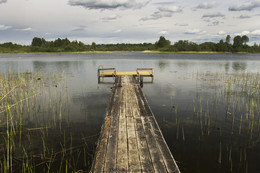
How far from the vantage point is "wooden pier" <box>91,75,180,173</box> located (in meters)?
4.21

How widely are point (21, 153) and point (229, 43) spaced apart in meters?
136

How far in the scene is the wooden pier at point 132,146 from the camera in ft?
13.8

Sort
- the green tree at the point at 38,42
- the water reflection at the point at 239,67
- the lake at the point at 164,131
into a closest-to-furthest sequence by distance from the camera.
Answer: the lake at the point at 164,131
the water reflection at the point at 239,67
the green tree at the point at 38,42

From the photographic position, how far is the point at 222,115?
9594mm

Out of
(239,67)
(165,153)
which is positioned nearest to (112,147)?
(165,153)

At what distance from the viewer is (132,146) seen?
16.8ft

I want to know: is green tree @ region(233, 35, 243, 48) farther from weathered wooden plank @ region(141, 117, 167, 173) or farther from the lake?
weathered wooden plank @ region(141, 117, 167, 173)

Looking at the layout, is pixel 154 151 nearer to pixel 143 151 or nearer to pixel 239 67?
pixel 143 151

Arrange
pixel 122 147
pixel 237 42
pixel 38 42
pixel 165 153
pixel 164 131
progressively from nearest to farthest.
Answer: pixel 165 153
pixel 122 147
pixel 164 131
pixel 237 42
pixel 38 42

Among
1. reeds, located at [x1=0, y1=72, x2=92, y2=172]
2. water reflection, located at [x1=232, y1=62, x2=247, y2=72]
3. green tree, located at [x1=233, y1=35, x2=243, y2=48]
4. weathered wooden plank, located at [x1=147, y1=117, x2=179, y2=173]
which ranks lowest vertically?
reeds, located at [x1=0, y1=72, x2=92, y2=172]

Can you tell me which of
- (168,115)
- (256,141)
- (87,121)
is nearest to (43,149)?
(87,121)

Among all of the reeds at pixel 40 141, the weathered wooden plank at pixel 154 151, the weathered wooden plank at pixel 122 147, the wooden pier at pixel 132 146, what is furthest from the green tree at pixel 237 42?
the reeds at pixel 40 141

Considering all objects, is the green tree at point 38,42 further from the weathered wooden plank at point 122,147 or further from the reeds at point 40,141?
the weathered wooden plank at point 122,147

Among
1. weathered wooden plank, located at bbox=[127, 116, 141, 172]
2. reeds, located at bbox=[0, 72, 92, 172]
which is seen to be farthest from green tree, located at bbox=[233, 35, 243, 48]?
weathered wooden plank, located at bbox=[127, 116, 141, 172]
